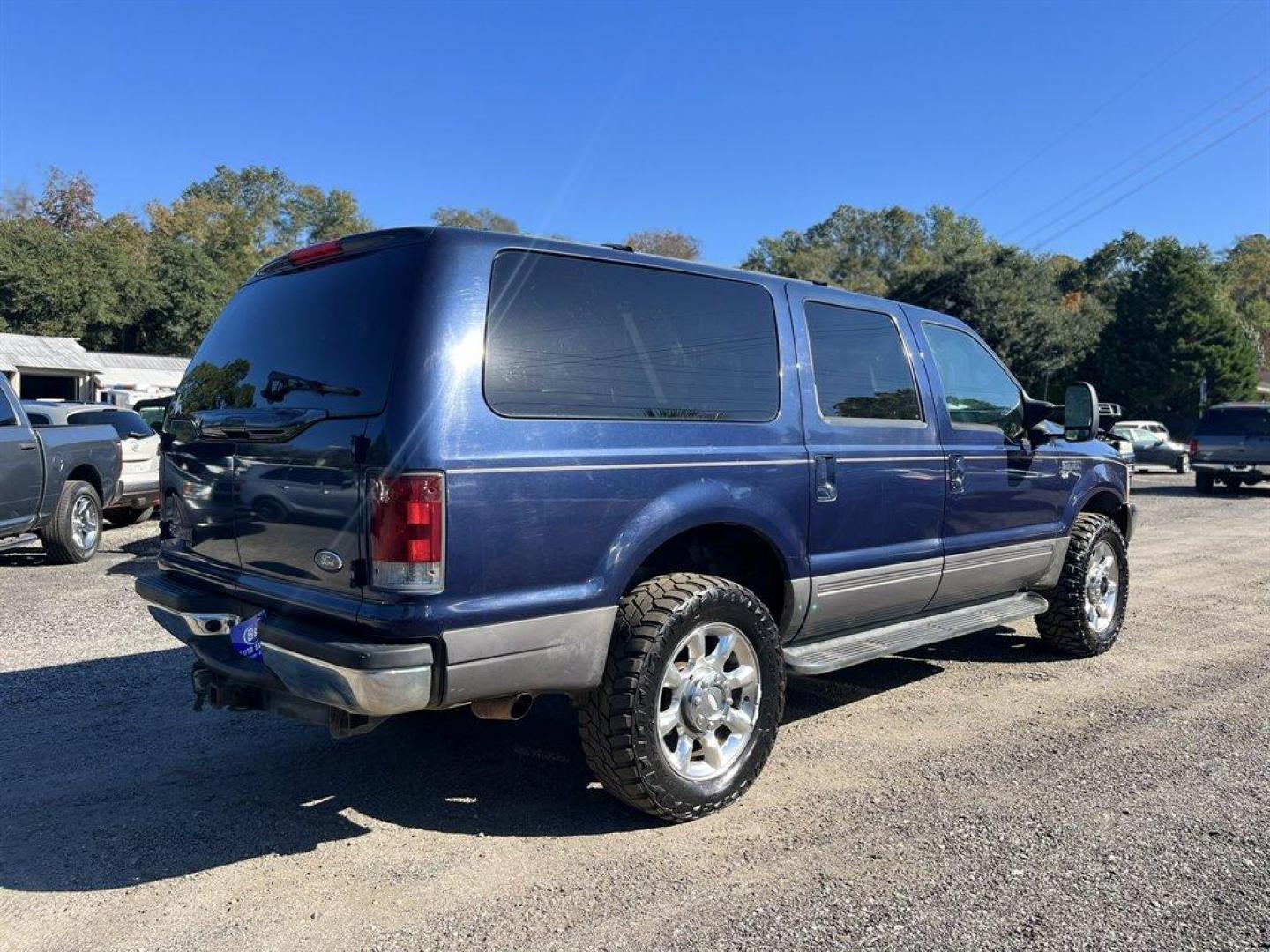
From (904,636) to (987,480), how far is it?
1076 millimetres

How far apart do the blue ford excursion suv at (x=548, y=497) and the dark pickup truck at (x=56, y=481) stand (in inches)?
222

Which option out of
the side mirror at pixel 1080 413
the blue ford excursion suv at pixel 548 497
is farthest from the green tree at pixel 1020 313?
the blue ford excursion suv at pixel 548 497

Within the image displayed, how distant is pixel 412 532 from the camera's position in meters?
3.01

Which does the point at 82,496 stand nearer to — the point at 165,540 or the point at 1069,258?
the point at 165,540

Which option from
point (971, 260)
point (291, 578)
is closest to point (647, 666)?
point (291, 578)

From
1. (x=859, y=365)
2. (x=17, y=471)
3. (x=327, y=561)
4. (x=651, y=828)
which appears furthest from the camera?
(x=17, y=471)

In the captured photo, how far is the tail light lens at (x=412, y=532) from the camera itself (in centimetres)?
301

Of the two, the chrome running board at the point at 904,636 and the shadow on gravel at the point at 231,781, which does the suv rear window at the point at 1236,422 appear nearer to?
the chrome running board at the point at 904,636

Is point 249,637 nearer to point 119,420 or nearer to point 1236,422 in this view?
point 119,420

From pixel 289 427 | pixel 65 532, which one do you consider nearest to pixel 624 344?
pixel 289 427

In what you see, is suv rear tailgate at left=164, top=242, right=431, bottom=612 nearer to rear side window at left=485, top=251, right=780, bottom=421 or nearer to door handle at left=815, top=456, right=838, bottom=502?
rear side window at left=485, top=251, right=780, bottom=421

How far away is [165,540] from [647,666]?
224 centimetres

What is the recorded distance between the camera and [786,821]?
368cm

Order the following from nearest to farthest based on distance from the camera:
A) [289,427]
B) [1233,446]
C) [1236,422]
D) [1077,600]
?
[289,427] → [1077,600] → [1233,446] → [1236,422]
